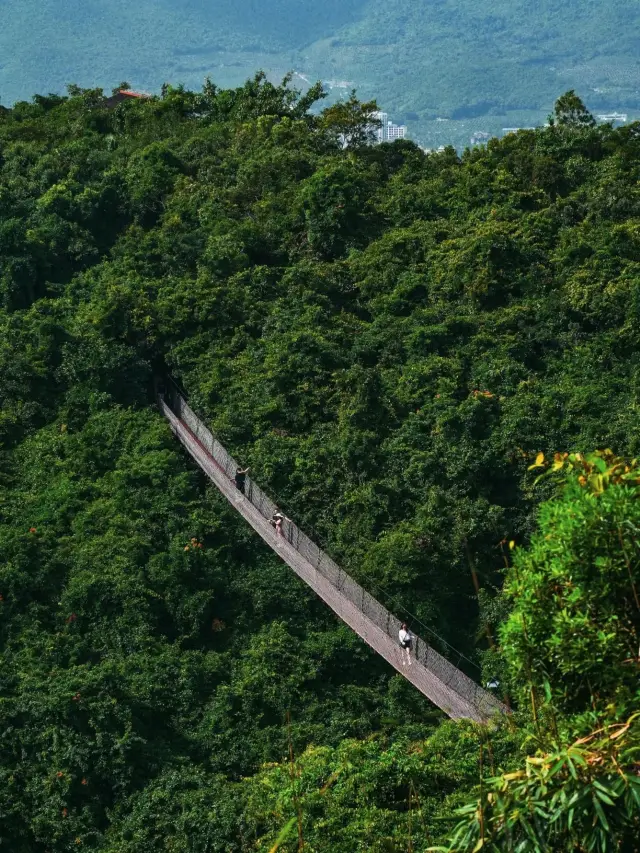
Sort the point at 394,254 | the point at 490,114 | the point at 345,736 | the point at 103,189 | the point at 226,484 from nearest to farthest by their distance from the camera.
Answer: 1. the point at 345,736
2. the point at 226,484
3. the point at 394,254
4. the point at 103,189
5. the point at 490,114

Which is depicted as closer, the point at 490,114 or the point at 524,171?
the point at 524,171

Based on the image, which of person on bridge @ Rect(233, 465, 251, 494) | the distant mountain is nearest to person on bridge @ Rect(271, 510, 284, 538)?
person on bridge @ Rect(233, 465, 251, 494)

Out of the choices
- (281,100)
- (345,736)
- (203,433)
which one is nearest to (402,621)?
(345,736)

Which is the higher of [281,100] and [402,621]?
[281,100]

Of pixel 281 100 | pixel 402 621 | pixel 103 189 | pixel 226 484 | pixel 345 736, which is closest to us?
pixel 345 736

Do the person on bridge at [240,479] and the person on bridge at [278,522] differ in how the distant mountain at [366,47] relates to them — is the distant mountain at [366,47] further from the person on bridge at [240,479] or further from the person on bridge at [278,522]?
the person on bridge at [278,522]

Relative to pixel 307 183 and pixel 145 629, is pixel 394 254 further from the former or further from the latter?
pixel 145 629

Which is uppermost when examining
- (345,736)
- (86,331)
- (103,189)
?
(103,189)
